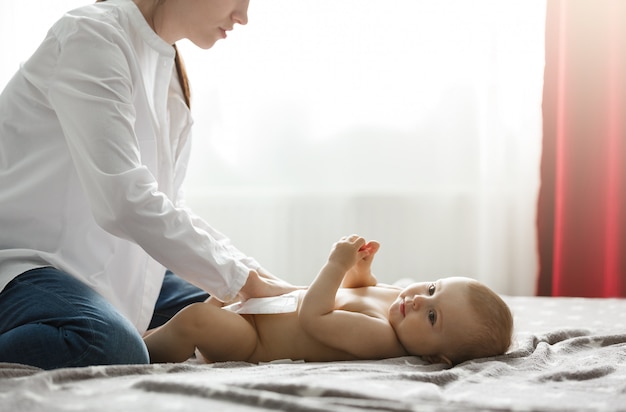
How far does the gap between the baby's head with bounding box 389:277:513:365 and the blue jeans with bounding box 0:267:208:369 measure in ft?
1.68

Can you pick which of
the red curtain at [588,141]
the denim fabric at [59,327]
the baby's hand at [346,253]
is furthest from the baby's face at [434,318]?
the red curtain at [588,141]

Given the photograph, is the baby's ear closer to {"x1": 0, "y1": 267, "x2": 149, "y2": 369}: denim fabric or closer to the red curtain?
{"x1": 0, "y1": 267, "x2": 149, "y2": 369}: denim fabric

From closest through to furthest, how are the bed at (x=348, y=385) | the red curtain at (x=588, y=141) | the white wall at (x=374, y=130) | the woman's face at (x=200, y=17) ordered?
the bed at (x=348, y=385) → the woman's face at (x=200, y=17) → the red curtain at (x=588, y=141) → the white wall at (x=374, y=130)

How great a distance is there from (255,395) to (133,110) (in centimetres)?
71

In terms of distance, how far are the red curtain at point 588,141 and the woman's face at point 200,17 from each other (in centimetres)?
164

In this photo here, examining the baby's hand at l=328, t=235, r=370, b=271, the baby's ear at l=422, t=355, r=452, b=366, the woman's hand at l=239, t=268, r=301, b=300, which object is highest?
the baby's hand at l=328, t=235, r=370, b=271

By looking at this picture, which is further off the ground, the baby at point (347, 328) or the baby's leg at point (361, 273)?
the baby's leg at point (361, 273)

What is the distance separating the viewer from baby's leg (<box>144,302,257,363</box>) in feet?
5.08

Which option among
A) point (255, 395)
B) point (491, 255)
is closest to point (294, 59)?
point (491, 255)

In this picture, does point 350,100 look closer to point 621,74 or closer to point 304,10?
point 304,10

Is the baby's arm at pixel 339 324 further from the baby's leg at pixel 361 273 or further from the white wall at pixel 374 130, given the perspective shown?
the white wall at pixel 374 130

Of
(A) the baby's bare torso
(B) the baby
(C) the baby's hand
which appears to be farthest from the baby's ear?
(C) the baby's hand

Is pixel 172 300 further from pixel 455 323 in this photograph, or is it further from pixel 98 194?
pixel 455 323

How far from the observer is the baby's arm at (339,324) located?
5.06 feet
